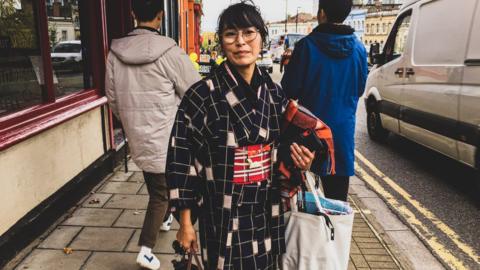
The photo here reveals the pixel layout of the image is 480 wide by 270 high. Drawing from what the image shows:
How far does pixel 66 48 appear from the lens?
192 inches

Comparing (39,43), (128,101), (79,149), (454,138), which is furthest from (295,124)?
(454,138)

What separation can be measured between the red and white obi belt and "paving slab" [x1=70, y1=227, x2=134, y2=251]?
6.99ft

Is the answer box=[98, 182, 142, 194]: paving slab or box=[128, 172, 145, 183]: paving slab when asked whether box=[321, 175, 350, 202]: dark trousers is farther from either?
box=[128, 172, 145, 183]: paving slab

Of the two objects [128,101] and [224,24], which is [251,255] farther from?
[128,101]

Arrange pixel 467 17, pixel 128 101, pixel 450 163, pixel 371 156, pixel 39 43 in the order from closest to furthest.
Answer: pixel 128 101 < pixel 39 43 < pixel 467 17 < pixel 450 163 < pixel 371 156

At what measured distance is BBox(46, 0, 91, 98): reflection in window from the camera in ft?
14.1

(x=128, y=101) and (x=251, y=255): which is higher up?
(x=128, y=101)

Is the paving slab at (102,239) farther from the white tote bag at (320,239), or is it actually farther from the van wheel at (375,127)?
the van wheel at (375,127)

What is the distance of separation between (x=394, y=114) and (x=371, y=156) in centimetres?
77

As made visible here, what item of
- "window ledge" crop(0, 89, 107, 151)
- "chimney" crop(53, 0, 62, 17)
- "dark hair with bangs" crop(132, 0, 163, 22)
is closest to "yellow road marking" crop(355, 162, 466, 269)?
"dark hair with bangs" crop(132, 0, 163, 22)

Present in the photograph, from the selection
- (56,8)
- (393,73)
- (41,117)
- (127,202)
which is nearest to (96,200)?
(127,202)

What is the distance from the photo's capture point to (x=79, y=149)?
4.50 m

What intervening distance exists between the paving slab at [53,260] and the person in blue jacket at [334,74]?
199cm

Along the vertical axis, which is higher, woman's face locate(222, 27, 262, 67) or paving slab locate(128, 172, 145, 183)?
woman's face locate(222, 27, 262, 67)
